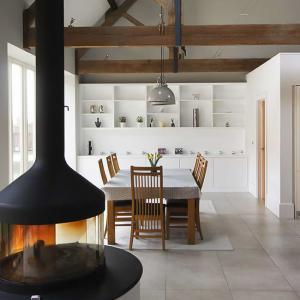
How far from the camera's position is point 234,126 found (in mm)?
9008

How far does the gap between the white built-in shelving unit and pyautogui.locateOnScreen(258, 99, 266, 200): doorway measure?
1.29 m

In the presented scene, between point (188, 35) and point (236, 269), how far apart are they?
132 inches

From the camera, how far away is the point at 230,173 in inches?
341

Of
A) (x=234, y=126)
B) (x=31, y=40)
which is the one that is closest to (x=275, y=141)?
(x=234, y=126)

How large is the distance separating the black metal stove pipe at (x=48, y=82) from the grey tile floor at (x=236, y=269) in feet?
5.31

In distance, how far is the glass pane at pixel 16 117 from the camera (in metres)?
5.94

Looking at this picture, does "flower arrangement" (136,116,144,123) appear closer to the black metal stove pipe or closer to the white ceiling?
the white ceiling

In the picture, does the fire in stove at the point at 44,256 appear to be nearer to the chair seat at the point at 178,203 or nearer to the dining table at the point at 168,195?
the dining table at the point at 168,195

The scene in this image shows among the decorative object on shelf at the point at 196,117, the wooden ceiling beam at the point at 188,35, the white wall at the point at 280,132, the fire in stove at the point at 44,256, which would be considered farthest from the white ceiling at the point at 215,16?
the fire in stove at the point at 44,256

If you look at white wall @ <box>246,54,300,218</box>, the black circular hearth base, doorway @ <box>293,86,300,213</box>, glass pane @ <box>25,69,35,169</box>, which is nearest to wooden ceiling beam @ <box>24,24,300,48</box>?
white wall @ <box>246,54,300,218</box>


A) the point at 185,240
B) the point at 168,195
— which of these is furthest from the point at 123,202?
the point at 185,240

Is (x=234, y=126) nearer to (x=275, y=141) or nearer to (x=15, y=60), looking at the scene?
(x=275, y=141)

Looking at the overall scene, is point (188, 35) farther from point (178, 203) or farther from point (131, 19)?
point (131, 19)

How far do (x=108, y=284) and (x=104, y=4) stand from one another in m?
6.72
